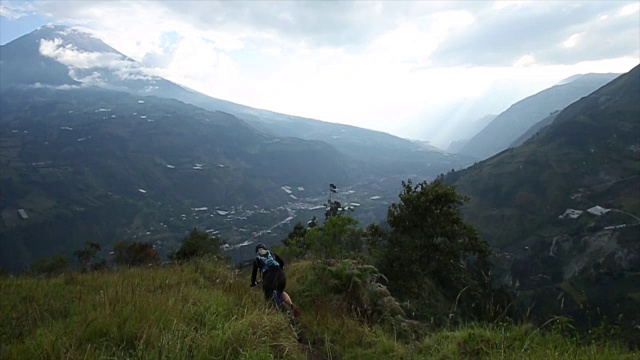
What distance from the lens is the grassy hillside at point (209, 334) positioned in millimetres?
3793

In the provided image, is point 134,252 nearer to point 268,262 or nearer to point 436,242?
point 436,242

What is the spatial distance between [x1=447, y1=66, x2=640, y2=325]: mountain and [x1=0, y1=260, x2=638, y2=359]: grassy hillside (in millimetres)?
84023

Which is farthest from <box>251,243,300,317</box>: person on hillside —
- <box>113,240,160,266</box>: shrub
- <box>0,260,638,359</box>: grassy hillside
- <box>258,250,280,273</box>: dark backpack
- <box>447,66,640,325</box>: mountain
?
<box>447,66,640,325</box>: mountain

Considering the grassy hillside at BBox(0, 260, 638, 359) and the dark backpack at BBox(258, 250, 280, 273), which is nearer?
the grassy hillside at BBox(0, 260, 638, 359)

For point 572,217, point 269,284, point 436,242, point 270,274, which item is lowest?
point 572,217

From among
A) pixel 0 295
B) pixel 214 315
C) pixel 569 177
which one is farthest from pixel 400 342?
pixel 569 177

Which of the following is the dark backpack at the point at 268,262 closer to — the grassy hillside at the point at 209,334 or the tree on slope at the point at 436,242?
the grassy hillside at the point at 209,334

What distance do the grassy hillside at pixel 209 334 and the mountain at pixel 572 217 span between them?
84023mm

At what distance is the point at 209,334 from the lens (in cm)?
411

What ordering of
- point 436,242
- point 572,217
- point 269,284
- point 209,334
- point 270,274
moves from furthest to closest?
point 572,217, point 436,242, point 270,274, point 269,284, point 209,334

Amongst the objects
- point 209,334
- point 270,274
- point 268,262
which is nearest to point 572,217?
point 268,262

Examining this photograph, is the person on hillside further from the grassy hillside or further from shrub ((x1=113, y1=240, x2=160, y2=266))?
shrub ((x1=113, y1=240, x2=160, y2=266))

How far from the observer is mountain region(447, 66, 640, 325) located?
103812 mm

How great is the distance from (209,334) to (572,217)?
558 feet
